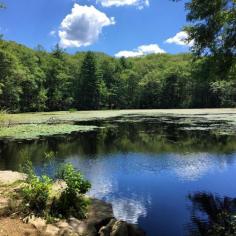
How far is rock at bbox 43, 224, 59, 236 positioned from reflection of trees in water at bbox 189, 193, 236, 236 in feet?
11.2

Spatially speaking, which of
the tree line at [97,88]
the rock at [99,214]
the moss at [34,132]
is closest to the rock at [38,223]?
the rock at [99,214]

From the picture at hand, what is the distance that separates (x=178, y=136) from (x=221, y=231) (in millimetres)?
20330

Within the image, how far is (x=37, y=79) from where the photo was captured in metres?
78.5

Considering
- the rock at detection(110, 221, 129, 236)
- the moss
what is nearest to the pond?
the rock at detection(110, 221, 129, 236)

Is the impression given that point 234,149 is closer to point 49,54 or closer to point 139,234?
point 139,234

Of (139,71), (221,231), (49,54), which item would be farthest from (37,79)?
(221,231)

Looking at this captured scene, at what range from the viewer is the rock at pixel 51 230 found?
7.81m

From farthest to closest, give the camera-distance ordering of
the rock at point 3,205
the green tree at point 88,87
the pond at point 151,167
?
the green tree at point 88,87, the pond at point 151,167, the rock at point 3,205

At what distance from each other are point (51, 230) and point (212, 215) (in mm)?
4624

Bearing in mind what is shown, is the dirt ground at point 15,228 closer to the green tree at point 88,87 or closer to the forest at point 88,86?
the forest at point 88,86

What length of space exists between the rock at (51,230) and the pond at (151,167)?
254 centimetres

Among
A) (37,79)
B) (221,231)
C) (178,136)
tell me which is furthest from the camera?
(37,79)

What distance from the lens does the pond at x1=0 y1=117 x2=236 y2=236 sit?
1064cm

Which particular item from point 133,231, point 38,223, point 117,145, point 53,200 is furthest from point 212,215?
point 117,145
